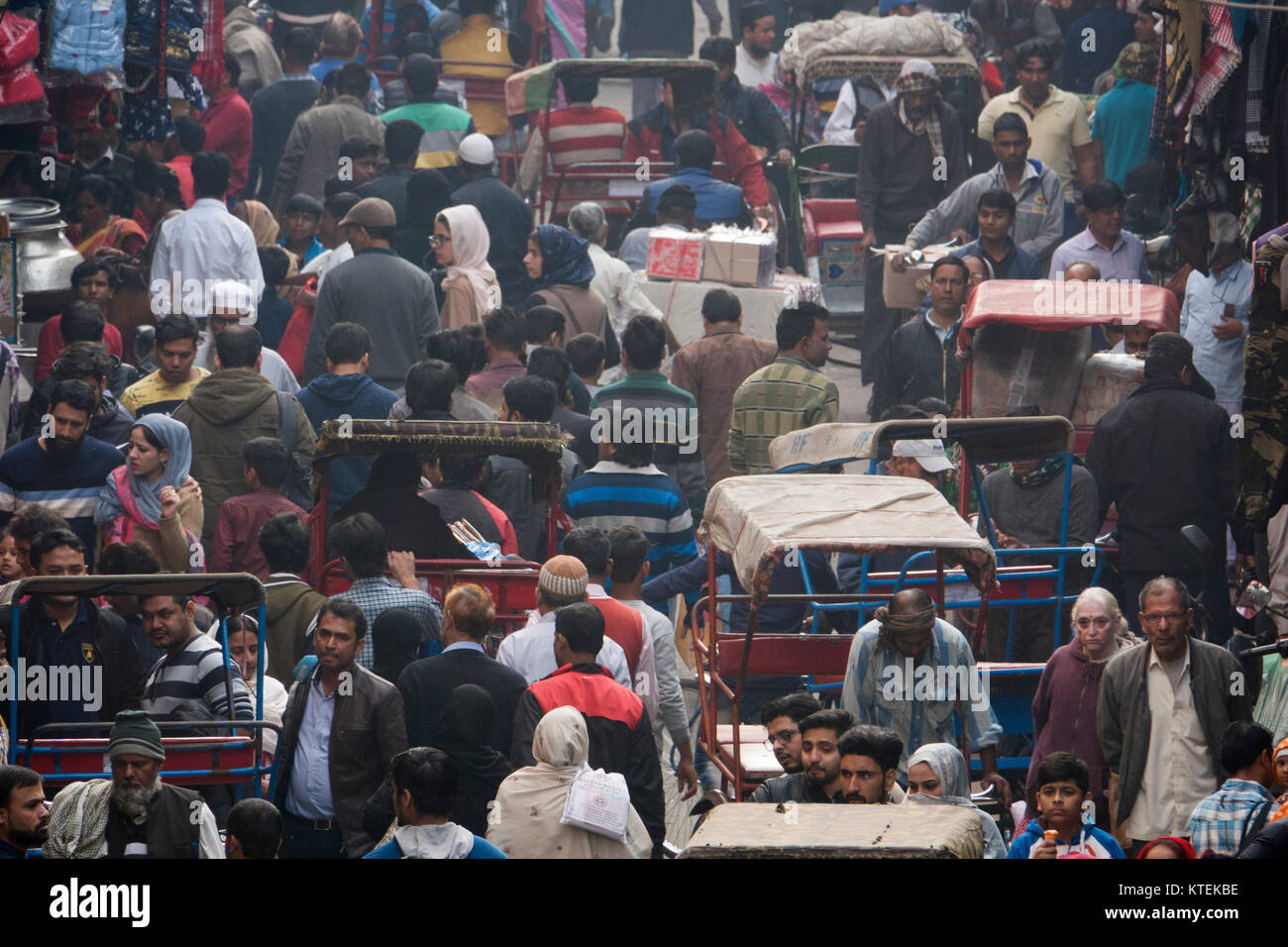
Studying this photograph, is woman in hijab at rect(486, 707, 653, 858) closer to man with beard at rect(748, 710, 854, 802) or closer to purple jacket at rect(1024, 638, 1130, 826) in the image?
man with beard at rect(748, 710, 854, 802)

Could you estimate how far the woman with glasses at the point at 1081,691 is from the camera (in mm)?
9438

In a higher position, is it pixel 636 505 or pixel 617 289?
pixel 617 289

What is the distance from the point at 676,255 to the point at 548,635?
258 inches

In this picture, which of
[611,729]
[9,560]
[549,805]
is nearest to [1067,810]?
[611,729]

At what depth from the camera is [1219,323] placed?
12.6 meters

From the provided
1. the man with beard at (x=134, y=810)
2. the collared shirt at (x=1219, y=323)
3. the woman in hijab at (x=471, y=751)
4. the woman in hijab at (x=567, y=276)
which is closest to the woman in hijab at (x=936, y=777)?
the woman in hijab at (x=471, y=751)

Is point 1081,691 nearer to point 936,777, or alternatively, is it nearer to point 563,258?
point 936,777

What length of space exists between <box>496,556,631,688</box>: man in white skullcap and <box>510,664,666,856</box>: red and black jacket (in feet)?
1.78

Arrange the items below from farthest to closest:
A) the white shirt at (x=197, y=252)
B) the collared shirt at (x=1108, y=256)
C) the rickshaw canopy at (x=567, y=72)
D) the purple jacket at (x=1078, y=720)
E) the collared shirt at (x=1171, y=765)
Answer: the rickshaw canopy at (x=567, y=72), the collared shirt at (x=1108, y=256), the white shirt at (x=197, y=252), the purple jacket at (x=1078, y=720), the collared shirt at (x=1171, y=765)

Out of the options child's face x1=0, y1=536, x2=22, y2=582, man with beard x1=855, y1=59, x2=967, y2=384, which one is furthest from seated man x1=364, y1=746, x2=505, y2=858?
man with beard x1=855, y1=59, x2=967, y2=384

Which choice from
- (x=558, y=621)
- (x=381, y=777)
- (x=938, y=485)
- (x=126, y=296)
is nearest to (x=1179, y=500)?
(x=938, y=485)

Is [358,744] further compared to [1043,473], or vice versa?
[1043,473]

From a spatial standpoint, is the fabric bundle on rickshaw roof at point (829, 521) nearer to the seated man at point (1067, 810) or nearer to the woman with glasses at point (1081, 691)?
the woman with glasses at point (1081, 691)

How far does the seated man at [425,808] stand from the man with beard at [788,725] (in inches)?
65.0
